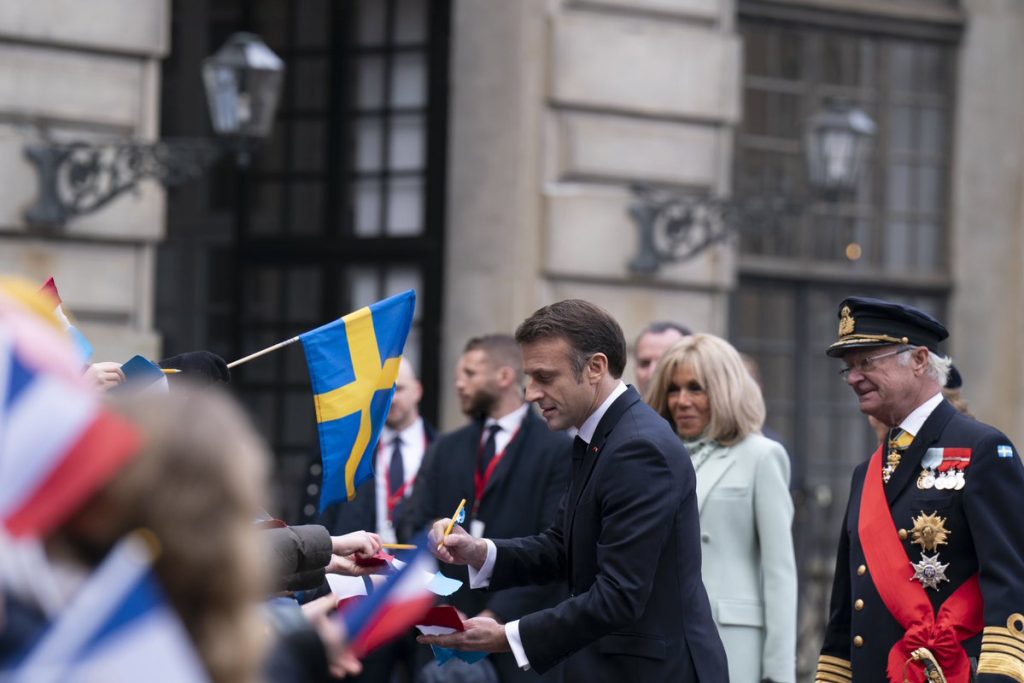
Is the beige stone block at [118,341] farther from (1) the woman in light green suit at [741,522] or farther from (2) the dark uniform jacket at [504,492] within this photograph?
(1) the woman in light green suit at [741,522]

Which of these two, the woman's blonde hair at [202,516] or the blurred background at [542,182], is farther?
the blurred background at [542,182]

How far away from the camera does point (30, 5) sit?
34.6 ft

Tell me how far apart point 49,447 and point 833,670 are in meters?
3.75

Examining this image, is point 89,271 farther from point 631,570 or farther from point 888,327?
point 631,570

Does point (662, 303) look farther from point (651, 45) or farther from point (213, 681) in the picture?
point (213, 681)

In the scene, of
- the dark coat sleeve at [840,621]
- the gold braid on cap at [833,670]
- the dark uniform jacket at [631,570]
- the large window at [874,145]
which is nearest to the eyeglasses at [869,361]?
the dark coat sleeve at [840,621]

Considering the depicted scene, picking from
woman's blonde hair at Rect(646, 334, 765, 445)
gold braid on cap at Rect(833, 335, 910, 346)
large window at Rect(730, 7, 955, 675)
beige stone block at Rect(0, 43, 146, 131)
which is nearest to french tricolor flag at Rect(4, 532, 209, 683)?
gold braid on cap at Rect(833, 335, 910, 346)

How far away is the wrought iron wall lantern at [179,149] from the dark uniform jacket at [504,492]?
2.70m

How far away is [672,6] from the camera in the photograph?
12102mm

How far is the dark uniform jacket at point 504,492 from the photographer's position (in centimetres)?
798

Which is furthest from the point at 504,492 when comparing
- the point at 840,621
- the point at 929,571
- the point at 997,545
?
the point at 997,545

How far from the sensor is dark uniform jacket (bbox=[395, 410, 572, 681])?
7977 millimetres

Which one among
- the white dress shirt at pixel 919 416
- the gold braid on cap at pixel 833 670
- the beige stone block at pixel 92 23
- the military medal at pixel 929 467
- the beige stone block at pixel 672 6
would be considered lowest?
the gold braid on cap at pixel 833 670

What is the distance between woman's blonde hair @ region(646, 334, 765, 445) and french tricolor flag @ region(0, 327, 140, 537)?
4546mm
